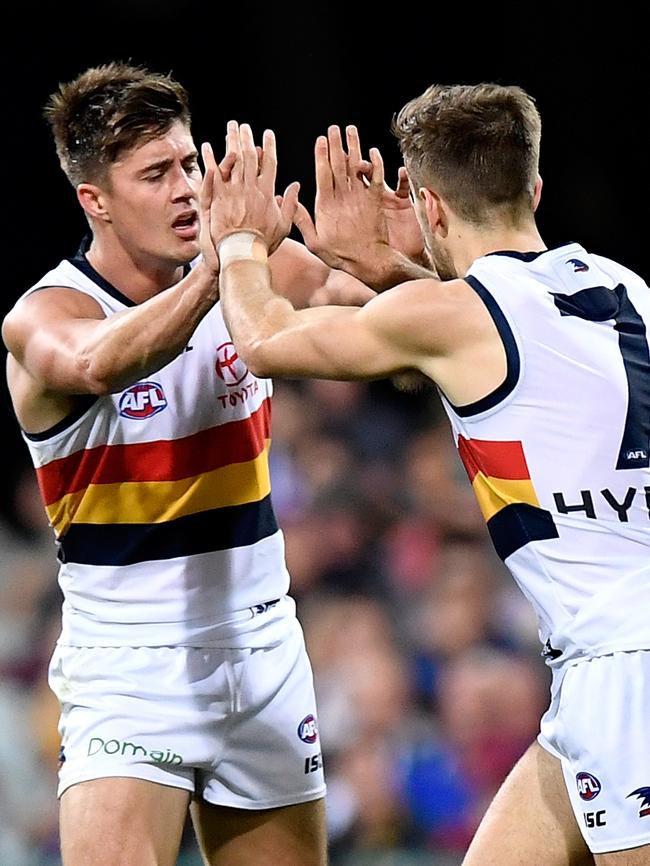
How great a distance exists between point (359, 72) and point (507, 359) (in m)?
5.26

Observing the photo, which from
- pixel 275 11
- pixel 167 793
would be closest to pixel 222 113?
pixel 275 11

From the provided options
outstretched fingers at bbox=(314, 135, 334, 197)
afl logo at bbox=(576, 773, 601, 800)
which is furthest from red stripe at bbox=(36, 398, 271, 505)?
afl logo at bbox=(576, 773, 601, 800)

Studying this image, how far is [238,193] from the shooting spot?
378 cm

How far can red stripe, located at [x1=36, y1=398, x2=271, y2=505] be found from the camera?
158 inches

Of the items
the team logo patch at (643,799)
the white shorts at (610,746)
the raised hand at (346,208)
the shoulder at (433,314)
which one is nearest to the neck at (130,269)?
the raised hand at (346,208)

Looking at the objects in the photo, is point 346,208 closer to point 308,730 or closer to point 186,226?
point 186,226

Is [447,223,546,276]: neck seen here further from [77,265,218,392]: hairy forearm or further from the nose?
the nose

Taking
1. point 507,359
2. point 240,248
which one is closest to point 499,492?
point 507,359

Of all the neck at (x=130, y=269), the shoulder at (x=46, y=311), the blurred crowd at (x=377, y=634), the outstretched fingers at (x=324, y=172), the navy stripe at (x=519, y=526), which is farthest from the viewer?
the blurred crowd at (x=377, y=634)

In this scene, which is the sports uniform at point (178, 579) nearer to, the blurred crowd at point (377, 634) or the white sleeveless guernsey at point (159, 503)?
the white sleeveless guernsey at point (159, 503)

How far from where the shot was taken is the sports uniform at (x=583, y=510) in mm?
3166

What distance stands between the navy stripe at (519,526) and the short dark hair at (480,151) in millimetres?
726

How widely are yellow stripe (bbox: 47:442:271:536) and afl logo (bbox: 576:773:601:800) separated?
1.35 metres

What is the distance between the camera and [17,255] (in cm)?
787
